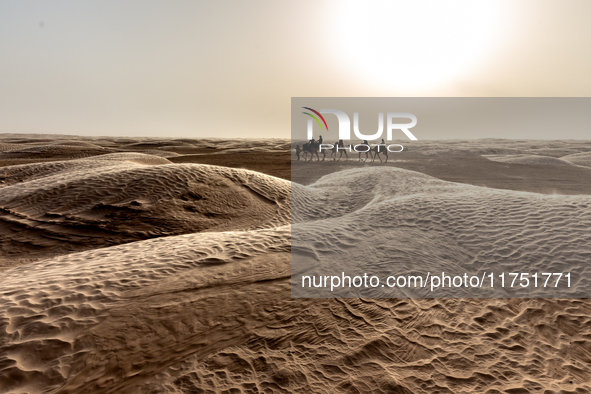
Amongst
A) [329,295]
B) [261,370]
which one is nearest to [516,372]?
[329,295]

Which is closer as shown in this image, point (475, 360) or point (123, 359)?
point (123, 359)

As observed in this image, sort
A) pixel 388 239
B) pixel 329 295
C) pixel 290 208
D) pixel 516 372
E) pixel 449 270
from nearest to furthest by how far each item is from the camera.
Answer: pixel 516 372
pixel 329 295
pixel 449 270
pixel 388 239
pixel 290 208

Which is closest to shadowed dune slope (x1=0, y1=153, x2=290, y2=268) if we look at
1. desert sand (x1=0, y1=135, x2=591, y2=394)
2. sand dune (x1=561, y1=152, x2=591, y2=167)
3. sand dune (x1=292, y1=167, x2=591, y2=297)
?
desert sand (x1=0, y1=135, x2=591, y2=394)

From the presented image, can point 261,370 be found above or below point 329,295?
below

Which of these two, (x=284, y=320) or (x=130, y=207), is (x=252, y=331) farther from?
(x=130, y=207)

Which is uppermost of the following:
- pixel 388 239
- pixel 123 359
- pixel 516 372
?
pixel 388 239

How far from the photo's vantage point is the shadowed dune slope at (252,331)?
172cm

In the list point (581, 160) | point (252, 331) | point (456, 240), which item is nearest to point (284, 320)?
point (252, 331)

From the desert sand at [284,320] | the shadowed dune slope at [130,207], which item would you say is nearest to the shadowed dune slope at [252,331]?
the desert sand at [284,320]

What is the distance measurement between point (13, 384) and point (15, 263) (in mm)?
2767

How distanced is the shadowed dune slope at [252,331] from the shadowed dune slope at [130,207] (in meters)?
1.28

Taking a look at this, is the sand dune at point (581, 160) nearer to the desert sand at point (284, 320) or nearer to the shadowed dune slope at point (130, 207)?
the desert sand at point (284, 320)

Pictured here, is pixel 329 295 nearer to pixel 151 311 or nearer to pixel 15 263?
pixel 151 311

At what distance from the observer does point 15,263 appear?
3623 millimetres
